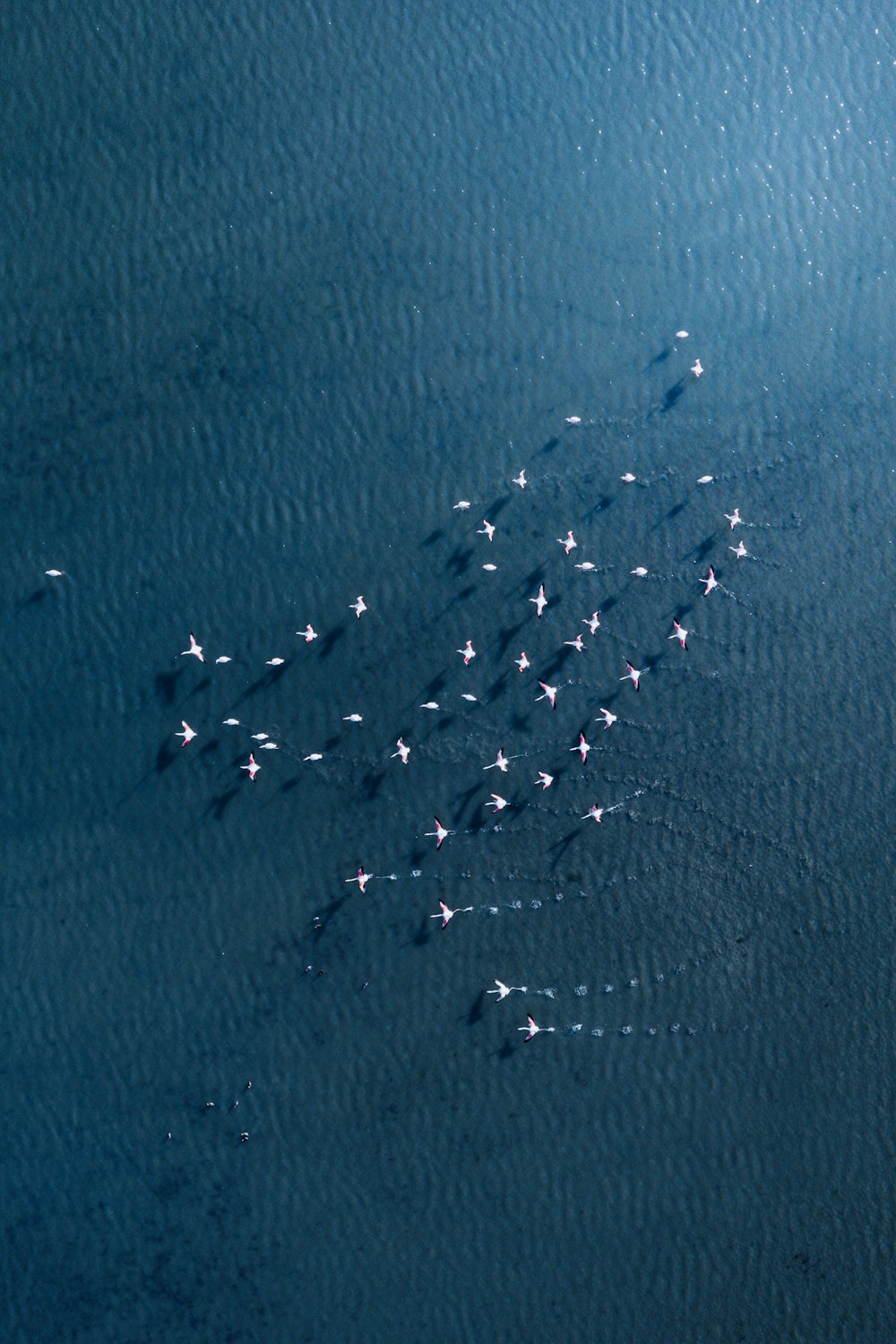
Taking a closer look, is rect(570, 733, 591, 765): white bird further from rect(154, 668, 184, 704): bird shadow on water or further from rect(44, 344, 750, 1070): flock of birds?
rect(154, 668, 184, 704): bird shadow on water

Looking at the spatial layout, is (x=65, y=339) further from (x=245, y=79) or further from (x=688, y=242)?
(x=688, y=242)

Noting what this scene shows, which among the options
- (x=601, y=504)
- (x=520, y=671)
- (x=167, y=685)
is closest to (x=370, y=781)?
(x=520, y=671)

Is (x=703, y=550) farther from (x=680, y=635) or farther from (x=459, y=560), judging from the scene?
(x=459, y=560)

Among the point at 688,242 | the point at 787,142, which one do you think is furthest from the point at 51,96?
the point at 787,142

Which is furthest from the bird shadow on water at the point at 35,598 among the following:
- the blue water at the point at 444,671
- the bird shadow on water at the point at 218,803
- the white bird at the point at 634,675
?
the white bird at the point at 634,675

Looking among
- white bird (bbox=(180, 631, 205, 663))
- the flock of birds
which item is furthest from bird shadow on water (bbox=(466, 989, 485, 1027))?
white bird (bbox=(180, 631, 205, 663))

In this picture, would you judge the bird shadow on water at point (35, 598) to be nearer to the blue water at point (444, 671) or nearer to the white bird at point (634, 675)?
the blue water at point (444, 671)
